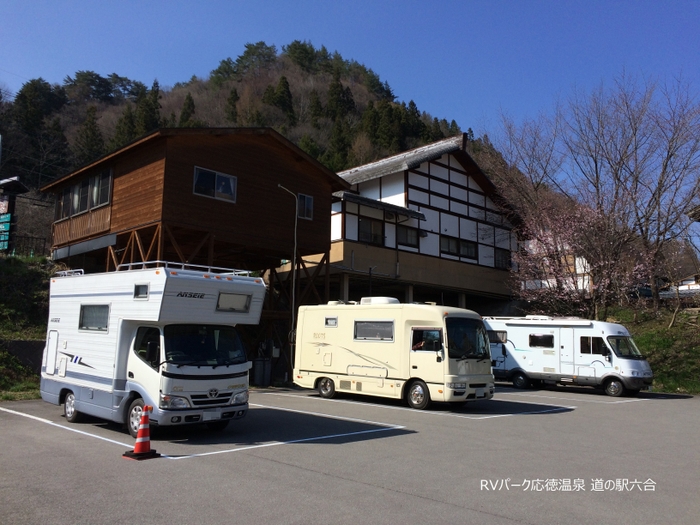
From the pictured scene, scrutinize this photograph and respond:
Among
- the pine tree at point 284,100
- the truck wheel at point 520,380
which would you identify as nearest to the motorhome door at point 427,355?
the truck wheel at point 520,380

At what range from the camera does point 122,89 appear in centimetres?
9131

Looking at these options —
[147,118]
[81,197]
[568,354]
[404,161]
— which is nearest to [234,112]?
[147,118]

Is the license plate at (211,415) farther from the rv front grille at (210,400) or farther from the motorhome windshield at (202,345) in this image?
the motorhome windshield at (202,345)

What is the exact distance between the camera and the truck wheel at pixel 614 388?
20.9 m

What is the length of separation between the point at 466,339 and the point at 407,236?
17929 millimetres

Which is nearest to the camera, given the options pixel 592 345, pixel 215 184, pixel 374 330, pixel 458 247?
pixel 374 330

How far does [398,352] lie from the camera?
16.0 metres

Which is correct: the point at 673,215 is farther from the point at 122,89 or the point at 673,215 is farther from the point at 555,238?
the point at 122,89

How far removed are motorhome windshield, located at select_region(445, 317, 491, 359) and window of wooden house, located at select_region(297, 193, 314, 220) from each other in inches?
412

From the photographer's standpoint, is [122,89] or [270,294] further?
[122,89]

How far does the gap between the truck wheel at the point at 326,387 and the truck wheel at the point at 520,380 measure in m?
9.63

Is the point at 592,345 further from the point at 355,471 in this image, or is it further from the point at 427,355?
the point at 355,471

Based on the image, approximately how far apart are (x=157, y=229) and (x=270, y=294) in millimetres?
8423

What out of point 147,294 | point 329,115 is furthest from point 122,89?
point 147,294
